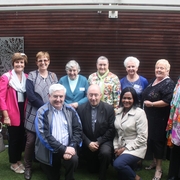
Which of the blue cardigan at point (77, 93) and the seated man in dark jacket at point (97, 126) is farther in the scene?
the blue cardigan at point (77, 93)

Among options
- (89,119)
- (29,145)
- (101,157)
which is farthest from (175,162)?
(29,145)

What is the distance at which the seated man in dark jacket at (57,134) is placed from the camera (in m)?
2.85

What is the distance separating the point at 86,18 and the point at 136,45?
1.03 m

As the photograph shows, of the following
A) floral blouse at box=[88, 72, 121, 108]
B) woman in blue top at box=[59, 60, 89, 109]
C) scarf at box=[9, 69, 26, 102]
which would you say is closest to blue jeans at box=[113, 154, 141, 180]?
floral blouse at box=[88, 72, 121, 108]

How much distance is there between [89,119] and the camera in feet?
10.5

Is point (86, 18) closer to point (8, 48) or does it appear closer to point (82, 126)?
point (8, 48)

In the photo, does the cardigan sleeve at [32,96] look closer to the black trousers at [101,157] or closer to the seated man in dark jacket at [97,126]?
A: the seated man in dark jacket at [97,126]

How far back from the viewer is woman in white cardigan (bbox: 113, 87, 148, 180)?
9.42ft

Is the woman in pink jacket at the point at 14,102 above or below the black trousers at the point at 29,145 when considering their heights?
above

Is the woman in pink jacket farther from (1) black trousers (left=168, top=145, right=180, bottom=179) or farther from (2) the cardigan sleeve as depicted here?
(1) black trousers (left=168, top=145, right=180, bottom=179)

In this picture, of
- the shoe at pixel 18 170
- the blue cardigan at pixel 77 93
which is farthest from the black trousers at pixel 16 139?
the blue cardigan at pixel 77 93

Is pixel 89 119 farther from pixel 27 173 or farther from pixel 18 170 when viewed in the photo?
pixel 18 170

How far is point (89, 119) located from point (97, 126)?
144mm

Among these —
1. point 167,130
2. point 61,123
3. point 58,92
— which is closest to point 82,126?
point 61,123
